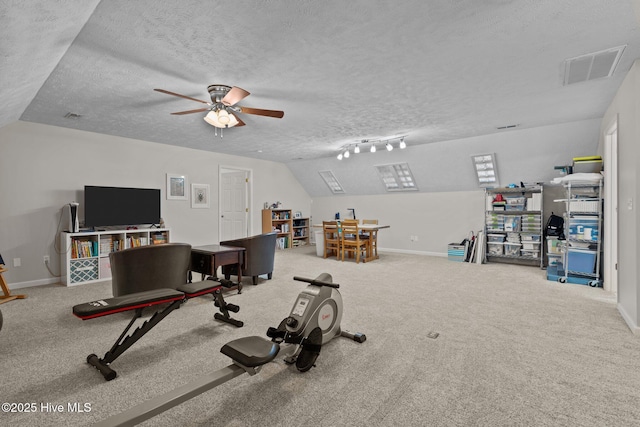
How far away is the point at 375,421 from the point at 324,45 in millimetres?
2608

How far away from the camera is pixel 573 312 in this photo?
3197 millimetres

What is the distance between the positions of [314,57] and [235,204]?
5589 millimetres

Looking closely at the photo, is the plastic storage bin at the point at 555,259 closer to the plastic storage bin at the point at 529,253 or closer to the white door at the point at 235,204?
the plastic storage bin at the point at 529,253

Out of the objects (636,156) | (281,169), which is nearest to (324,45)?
(636,156)

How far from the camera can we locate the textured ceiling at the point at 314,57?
1.99 m

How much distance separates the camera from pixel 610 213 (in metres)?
4.02

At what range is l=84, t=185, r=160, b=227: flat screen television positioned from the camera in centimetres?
479

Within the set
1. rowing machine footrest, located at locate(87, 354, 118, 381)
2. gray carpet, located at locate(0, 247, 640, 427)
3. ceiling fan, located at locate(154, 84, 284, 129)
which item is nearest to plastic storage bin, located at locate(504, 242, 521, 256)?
gray carpet, located at locate(0, 247, 640, 427)

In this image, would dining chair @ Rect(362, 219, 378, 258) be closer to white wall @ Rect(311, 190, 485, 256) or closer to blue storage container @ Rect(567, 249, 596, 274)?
white wall @ Rect(311, 190, 485, 256)

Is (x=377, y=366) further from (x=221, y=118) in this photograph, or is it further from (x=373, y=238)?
(x=373, y=238)

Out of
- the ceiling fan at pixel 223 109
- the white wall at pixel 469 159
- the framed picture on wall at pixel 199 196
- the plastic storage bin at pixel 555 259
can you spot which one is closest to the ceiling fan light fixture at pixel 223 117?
the ceiling fan at pixel 223 109

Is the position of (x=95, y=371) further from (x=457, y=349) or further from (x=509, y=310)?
(x=509, y=310)

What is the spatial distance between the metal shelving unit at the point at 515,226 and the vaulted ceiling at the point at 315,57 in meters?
1.83

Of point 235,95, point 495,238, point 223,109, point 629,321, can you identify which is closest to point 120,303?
point 235,95
